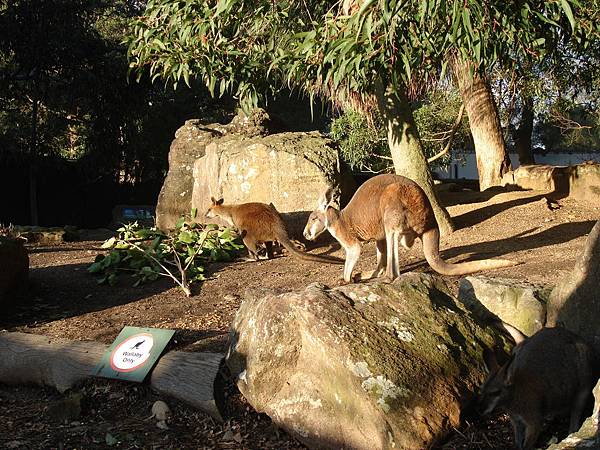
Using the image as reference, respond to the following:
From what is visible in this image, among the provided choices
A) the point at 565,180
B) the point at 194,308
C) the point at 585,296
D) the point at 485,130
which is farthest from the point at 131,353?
the point at 485,130

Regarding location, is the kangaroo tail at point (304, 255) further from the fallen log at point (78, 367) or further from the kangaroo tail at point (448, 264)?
the fallen log at point (78, 367)

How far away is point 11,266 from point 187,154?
5575mm

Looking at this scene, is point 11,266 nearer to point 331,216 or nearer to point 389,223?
point 331,216

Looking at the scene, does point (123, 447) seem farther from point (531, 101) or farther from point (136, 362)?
point (531, 101)

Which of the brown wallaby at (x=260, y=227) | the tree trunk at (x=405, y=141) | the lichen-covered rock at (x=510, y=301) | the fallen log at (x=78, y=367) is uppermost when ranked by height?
the tree trunk at (x=405, y=141)

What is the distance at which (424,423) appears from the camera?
3973mm

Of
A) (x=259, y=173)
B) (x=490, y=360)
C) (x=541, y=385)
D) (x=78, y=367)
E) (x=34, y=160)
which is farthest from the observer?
(x=34, y=160)

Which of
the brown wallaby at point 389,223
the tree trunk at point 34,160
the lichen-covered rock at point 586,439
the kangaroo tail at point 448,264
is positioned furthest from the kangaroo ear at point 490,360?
the tree trunk at point 34,160

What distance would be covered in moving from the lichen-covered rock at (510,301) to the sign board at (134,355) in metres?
2.37

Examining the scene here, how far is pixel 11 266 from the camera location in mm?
7652

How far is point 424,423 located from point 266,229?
595 cm

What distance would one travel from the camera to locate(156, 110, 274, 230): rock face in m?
12.3

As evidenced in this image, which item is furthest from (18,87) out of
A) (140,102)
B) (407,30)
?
(407,30)

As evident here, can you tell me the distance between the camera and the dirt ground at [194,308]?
15.0ft
